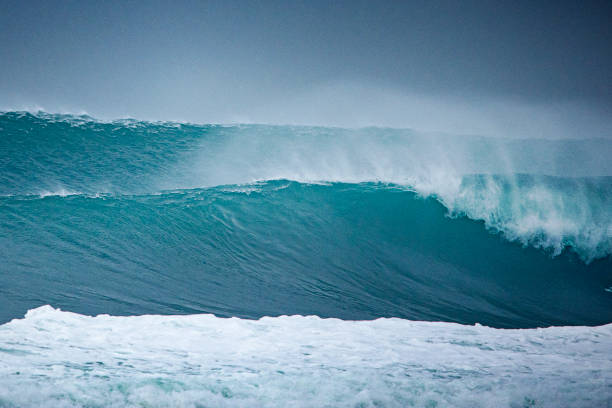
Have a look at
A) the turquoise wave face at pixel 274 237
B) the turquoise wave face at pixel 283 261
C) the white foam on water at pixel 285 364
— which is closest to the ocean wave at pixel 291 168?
the turquoise wave face at pixel 274 237

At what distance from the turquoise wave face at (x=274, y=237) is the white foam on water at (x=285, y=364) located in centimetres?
67

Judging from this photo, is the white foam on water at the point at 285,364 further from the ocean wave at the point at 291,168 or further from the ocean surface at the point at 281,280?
the ocean wave at the point at 291,168

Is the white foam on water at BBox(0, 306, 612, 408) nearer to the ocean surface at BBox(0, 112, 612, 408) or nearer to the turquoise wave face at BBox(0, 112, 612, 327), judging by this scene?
the ocean surface at BBox(0, 112, 612, 408)

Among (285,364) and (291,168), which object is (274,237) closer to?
(285,364)

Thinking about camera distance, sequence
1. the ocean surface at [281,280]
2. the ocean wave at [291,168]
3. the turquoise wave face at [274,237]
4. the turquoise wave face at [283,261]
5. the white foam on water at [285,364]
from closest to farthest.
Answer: the white foam on water at [285,364] < the ocean surface at [281,280] < the turquoise wave face at [283,261] < the turquoise wave face at [274,237] < the ocean wave at [291,168]

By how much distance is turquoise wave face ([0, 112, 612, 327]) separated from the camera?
4.55m

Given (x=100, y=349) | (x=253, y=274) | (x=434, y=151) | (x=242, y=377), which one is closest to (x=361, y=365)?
(x=242, y=377)

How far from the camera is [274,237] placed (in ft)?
21.6

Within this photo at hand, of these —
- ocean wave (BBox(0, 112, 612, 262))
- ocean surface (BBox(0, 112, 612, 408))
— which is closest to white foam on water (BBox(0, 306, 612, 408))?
ocean surface (BBox(0, 112, 612, 408))

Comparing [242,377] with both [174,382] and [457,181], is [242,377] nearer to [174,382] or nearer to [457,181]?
[174,382]

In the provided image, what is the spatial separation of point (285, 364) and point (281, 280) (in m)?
2.44

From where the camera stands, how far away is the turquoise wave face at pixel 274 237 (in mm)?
4555

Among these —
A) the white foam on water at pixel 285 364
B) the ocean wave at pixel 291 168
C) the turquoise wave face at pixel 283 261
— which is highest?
the ocean wave at pixel 291 168

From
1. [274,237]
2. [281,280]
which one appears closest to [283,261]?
[281,280]
